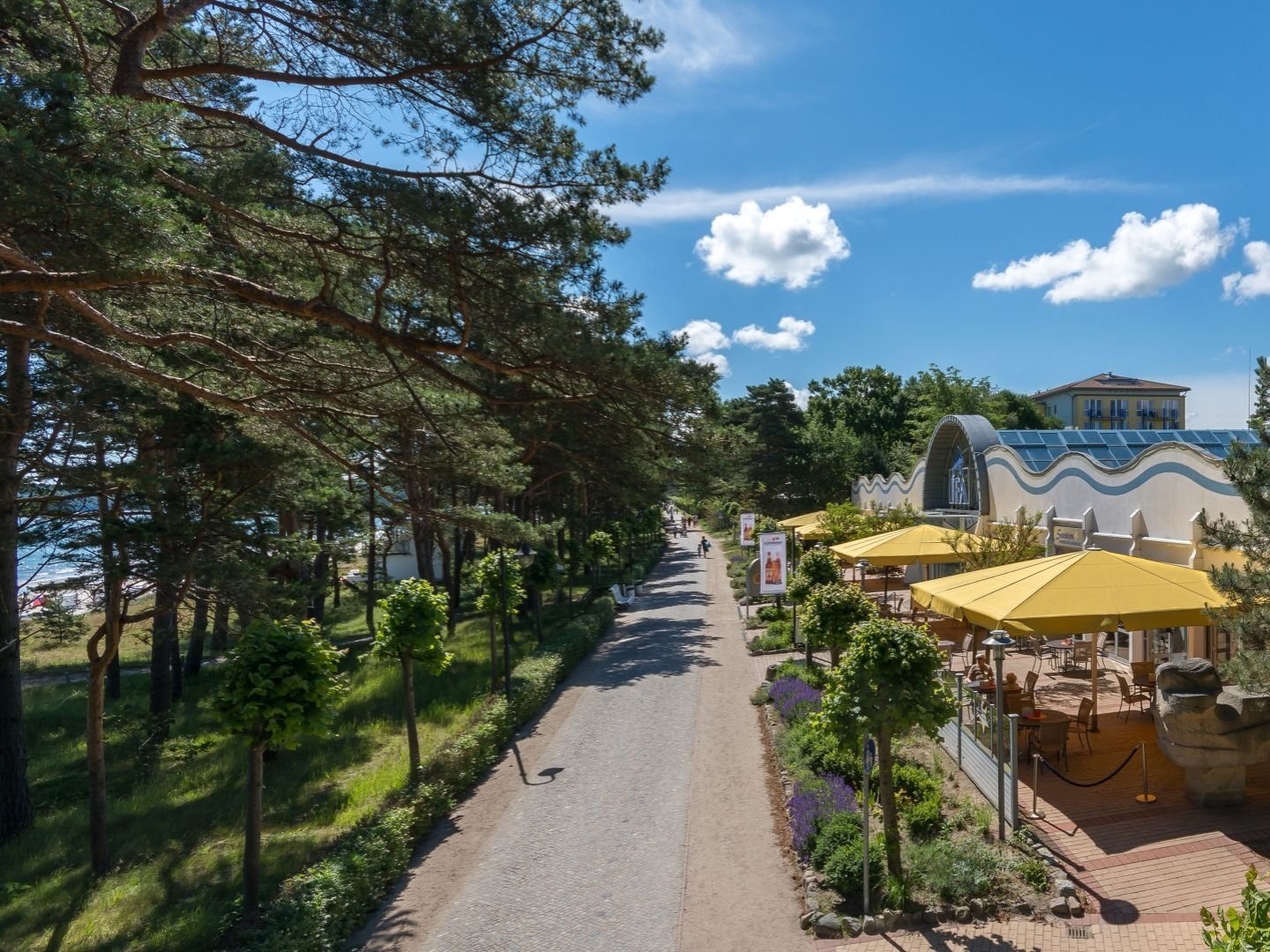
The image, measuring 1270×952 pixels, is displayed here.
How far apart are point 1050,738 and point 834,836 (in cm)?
326

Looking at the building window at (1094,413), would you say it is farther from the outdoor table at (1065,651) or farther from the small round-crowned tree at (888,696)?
the small round-crowned tree at (888,696)

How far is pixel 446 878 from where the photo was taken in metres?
7.96

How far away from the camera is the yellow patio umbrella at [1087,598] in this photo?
7.73 metres

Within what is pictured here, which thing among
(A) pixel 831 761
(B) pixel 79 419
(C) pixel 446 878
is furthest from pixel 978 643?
(B) pixel 79 419

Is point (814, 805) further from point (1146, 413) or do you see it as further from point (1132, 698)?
point (1146, 413)

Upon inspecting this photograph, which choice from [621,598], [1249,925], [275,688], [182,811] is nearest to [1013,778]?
[1249,925]

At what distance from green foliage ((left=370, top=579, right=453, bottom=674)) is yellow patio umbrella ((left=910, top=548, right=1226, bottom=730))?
23.3ft

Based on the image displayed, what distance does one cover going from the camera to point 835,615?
39.2 ft

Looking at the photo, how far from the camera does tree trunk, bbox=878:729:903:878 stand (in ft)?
21.7

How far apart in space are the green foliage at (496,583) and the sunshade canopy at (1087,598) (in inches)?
361

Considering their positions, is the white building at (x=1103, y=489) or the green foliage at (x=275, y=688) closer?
the green foliage at (x=275, y=688)

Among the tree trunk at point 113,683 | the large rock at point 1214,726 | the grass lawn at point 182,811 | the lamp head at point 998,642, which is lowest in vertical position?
the tree trunk at point 113,683

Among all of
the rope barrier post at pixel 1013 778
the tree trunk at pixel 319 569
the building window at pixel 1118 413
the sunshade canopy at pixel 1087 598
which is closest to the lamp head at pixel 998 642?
the sunshade canopy at pixel 1087 598

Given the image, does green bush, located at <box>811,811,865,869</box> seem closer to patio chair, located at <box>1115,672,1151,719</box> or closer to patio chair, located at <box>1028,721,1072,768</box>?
patio chair, located at <box>1028,721,1072,768</box>
